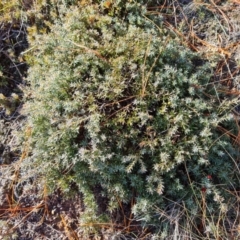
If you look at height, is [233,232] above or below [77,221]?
below

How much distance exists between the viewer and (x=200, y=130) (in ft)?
8.30

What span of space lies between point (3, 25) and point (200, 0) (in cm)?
171

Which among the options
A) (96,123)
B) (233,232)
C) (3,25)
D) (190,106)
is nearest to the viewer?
(96,123)

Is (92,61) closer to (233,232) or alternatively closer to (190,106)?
(190,106)

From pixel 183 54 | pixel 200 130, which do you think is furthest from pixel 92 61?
pixel 200 130

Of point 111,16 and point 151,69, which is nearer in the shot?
point 151,69

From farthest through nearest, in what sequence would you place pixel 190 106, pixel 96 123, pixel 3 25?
pixel 3 25 → pixel 190 106 → pixel 96 123

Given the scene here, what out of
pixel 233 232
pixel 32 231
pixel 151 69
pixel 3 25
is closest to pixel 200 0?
pixel 151 69

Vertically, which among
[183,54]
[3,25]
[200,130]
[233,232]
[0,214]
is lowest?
[233,232]

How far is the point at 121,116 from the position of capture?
8.03 ft

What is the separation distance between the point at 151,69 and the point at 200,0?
3.32 ft

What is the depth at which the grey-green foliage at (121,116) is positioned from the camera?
96.7 inches

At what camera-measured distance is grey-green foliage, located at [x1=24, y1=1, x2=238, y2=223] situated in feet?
8.06

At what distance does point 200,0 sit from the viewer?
306 centimetres
